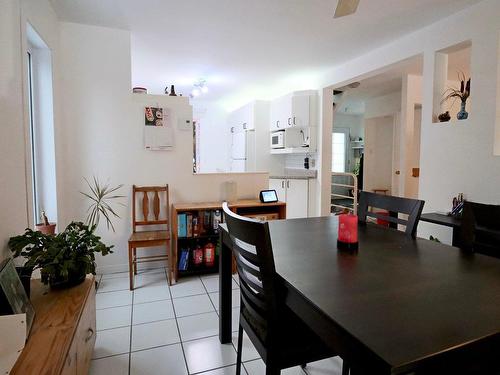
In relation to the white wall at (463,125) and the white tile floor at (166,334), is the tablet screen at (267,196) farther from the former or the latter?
the white wall at (463,125)

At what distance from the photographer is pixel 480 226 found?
1.48 metres

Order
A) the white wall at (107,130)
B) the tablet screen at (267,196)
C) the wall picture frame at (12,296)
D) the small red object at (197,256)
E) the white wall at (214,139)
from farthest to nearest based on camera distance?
the white wall at (214,139) < the tablet screen at (267,196) < the small red object at (197,256) < the white wall at (107,130) < the wall picture frame at (12,296)

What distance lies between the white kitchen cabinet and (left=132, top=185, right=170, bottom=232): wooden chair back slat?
211 centimetres

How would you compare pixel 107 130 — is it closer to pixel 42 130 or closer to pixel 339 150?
pixel 42 130

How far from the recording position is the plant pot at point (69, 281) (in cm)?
166

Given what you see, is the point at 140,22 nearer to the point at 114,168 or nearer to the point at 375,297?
the point at 114,168

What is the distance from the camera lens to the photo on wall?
3248 millimetres

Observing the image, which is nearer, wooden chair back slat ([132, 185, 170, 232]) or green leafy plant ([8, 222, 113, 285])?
green leafy plant ([8, 222, 113, 285])

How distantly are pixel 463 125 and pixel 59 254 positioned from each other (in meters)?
3.12

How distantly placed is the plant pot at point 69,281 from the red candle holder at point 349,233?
1.41 meters

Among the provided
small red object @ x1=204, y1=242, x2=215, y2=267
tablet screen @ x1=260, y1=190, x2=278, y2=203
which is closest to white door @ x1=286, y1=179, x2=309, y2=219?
tablet screen @ x1=260, y1=190, x2=278, y2=203

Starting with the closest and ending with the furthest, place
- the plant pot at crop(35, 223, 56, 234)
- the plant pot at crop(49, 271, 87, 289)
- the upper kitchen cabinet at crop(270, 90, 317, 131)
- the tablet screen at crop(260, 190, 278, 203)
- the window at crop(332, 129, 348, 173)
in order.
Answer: the plant pot at crop(49, 271, 87, 289)
the plant pot at crop(35, 223, 56, 234)
the tablet screen at crop(260, 190, 278, 203)
the upper kitchen cabinet at crop(270, 90, 317, 131)
the window at crop(332, 129, 348, 173)

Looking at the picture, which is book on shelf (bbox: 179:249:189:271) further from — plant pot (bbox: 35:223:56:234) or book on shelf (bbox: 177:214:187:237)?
plant pot (bbox: 35:223:56:234)

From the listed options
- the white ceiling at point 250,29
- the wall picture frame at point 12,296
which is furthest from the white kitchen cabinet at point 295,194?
the wall picture frame at point 12,296
